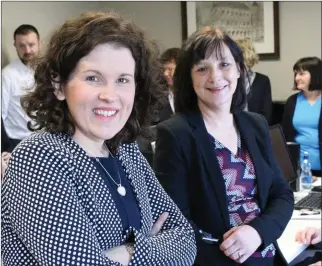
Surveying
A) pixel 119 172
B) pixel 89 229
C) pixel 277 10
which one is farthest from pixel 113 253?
pixel 277 10

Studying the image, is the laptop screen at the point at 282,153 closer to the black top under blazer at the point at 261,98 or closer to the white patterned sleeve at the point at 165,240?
the white patterned sleeve at the point at 165,240

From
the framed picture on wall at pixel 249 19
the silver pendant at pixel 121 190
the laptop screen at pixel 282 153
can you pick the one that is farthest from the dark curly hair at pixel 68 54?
the framed picture on wall at pixel 249 19

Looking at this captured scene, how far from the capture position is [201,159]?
1.47 metres

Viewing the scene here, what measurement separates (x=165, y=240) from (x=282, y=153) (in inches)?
55.7

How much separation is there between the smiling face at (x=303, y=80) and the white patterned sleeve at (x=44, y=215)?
9.06 feet

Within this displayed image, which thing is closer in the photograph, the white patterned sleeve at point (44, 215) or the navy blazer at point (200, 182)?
the white patterned sleeve at point (44, 215)

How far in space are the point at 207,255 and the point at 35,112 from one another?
2.25 ft

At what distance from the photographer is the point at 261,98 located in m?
4.45

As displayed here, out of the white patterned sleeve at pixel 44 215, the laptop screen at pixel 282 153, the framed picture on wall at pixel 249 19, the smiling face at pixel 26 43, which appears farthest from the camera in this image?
the framed picture on wall at pixel 249 19

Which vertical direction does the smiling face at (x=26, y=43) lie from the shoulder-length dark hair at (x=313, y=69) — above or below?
above

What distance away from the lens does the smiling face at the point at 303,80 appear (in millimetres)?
3475

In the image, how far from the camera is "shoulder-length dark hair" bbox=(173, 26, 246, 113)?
153 cm

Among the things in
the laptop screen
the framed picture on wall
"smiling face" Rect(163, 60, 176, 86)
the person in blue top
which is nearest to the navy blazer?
"smiling face" Rect(163, 60, 176, 86)

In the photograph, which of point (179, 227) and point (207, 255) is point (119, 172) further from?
point (207, 255)
